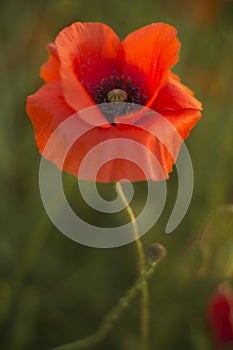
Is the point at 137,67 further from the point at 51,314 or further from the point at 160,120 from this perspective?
the point at 51,314

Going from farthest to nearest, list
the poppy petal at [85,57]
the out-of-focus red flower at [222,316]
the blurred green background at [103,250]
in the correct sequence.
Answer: the blurred green background at [103,250]
the out-of-focus red flower at [222,316]
the poppy petal at [85,57]

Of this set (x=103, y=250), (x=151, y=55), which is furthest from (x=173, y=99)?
(x=103, y=250)

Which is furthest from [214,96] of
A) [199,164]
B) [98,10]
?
[98,10]

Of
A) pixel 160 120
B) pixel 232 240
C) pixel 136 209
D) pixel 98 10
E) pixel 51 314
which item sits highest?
pixel 160 120

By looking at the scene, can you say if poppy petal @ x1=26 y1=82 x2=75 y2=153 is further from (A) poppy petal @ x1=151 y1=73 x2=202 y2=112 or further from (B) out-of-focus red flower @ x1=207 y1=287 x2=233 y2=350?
(B) out-of-focus red flower @ x1=207 y1=287 x2=233 y2=350

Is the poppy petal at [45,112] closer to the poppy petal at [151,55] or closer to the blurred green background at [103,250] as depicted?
the poppy petal at [151,55]

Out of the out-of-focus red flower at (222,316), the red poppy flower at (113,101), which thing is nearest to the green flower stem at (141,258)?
the red poppy flower at (113,101)
